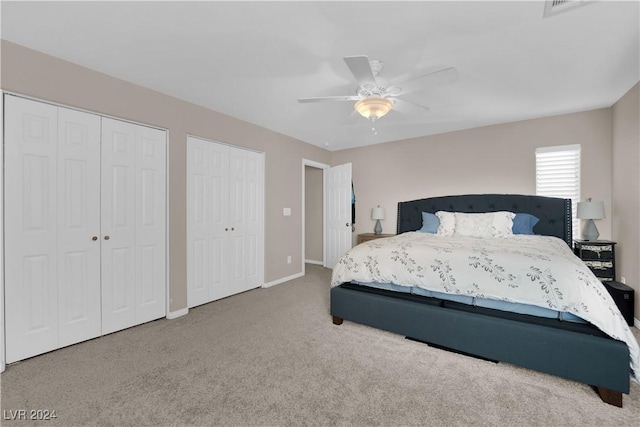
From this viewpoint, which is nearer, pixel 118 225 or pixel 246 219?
pixel 118 225

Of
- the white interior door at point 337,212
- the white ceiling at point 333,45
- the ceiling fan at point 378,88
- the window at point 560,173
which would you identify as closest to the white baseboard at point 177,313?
the white ceiling at point 333,45

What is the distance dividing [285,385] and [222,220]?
2.33 m

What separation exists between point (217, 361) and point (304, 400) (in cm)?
82

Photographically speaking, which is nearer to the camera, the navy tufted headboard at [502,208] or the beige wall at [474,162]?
the beige wall at [474,162]

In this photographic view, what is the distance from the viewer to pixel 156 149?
2.96m

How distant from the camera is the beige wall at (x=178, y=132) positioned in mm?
2211

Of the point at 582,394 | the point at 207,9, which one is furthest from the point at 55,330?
the point at 582,394

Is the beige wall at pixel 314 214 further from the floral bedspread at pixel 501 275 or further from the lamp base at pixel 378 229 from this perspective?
the floral bedspread at pixel 501 275

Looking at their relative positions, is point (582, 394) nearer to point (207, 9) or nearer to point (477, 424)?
point (477, 424)

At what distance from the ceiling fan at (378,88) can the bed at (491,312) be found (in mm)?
1292

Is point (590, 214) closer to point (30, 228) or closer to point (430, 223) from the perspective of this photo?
point (430, 223)

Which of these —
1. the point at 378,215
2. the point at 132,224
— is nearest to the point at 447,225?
the point at 378,215

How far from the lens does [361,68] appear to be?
192 centimetres

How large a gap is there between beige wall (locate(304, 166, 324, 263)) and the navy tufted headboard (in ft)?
6.10
